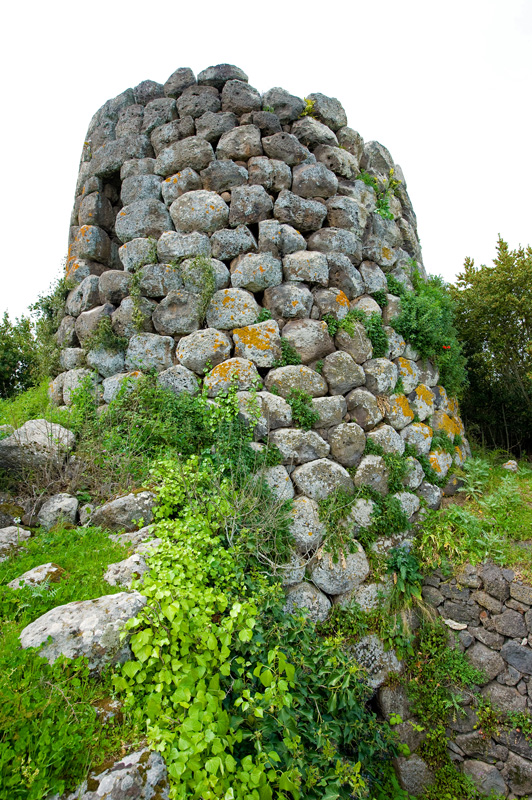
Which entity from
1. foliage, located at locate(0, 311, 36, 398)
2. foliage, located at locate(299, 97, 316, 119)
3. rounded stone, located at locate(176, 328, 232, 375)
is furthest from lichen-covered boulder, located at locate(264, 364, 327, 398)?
foliage, located at locate(0, 311, 36, 398)

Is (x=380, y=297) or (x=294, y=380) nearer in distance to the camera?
(x=294, y=380)

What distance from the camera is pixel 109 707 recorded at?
6.94ft

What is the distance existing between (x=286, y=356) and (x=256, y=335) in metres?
0.40

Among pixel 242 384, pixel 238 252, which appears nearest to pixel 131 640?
pixel 242 384

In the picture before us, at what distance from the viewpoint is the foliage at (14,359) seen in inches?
257

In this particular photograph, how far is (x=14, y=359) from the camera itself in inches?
263

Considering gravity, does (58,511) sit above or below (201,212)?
below

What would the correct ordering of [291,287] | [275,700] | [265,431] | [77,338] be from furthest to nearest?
1. [77,338]
2. [291,287]
3. [265,431]
4. [275,700]

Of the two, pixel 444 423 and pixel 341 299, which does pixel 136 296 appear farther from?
pixel 444 423

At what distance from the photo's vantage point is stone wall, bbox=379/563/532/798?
339 centimetres

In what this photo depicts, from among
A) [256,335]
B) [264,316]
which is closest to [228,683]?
[256,335]

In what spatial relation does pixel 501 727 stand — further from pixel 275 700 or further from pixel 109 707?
pixel 109 707

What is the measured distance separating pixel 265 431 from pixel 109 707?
254cm

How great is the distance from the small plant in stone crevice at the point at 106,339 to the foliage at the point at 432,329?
3340 mm
